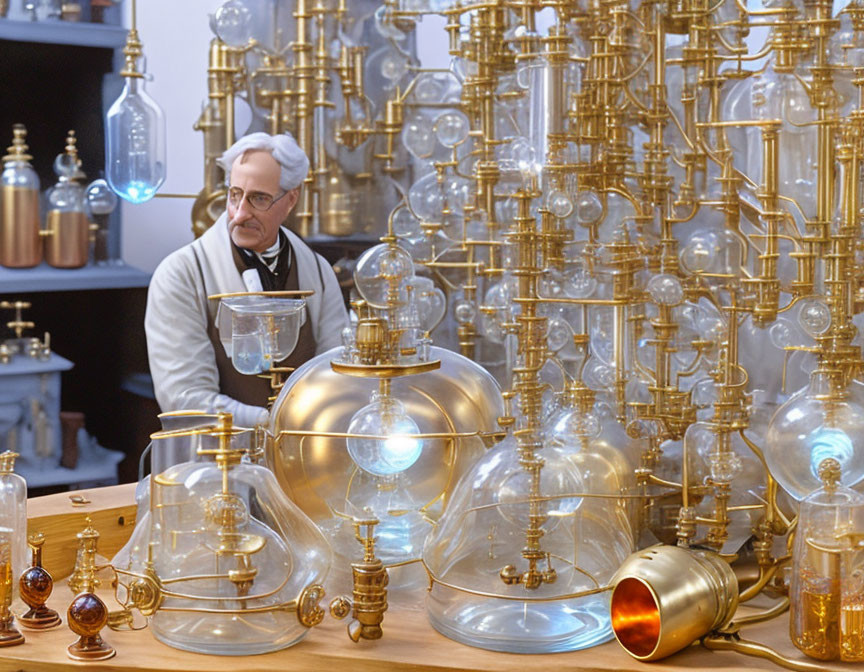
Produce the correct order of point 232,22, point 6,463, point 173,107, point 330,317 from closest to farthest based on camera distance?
point 6,463, point 330,317, point 232,22, point 173,107

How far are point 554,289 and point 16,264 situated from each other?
4.96 feet

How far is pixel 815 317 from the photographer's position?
140cm

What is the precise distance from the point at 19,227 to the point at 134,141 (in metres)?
0.93

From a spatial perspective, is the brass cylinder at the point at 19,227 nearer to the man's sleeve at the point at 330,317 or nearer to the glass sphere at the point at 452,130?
the man's sleeve at the point at 330,317

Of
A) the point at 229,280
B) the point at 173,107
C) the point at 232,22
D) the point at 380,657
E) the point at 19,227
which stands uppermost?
the point at 232,22

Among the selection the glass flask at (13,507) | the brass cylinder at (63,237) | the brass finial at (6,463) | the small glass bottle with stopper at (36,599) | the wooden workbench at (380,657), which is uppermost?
the brass cylinder at (63,237)

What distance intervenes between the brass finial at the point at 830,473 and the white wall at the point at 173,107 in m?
2.09

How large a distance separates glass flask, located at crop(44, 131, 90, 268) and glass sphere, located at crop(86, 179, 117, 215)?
0.04m

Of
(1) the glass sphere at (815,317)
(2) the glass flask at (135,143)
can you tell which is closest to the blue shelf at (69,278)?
(2) the glass flask at (135,143)

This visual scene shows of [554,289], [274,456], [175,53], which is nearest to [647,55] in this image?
[554,289]

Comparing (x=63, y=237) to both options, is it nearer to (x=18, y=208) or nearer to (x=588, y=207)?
(x=18, y=208)

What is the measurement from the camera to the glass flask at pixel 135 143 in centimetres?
197

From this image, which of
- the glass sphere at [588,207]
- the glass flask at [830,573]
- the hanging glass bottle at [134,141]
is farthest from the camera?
the hanging glass bottle at [134,141]

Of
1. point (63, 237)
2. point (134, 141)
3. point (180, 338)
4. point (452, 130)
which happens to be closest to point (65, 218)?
point (63, 237)
